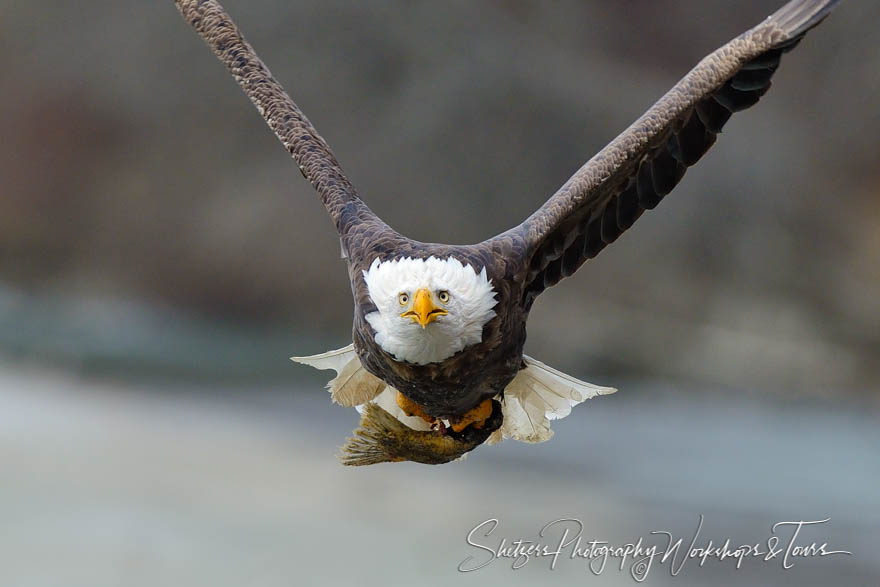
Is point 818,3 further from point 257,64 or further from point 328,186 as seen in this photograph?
point 257,64

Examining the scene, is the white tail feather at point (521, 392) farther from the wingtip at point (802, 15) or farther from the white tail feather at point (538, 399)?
the wingtip at point (802, 15)

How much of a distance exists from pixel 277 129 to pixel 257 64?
0.35 metres

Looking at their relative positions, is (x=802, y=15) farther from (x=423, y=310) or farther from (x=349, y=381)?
(x=349, y=381)

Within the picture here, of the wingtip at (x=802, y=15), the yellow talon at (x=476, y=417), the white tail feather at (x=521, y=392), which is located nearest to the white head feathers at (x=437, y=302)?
the yellow talon at (x=476, y=417)

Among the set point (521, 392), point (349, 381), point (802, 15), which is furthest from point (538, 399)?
point (802, 15)

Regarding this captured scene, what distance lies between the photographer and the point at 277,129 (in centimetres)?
454

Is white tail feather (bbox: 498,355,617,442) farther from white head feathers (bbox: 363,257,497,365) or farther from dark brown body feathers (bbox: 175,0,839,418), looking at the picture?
white head feathers (bbox: 363,257,497,365)

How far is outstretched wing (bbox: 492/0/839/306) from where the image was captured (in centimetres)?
394

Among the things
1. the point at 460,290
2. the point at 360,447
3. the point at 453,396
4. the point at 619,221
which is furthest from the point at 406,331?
the point at 619,221

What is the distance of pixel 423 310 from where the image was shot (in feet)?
11.5

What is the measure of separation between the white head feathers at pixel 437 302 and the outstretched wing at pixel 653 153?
0.40m

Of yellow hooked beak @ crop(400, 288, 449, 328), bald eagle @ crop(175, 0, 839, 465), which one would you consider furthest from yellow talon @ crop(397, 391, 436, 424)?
yellow hooked beak @ crop(400, 288, 449, 328)

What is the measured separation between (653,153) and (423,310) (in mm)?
1329

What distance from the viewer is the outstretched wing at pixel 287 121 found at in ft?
14.0
